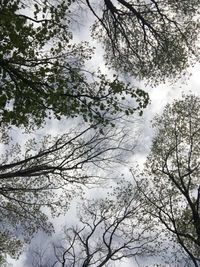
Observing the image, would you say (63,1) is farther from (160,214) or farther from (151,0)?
(160,214)

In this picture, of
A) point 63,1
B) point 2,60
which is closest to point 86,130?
point 63,1

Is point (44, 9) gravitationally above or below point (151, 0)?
below

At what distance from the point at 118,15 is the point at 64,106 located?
284 inches

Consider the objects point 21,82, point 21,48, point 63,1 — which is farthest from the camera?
point 63,1

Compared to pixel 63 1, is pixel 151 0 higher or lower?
higher

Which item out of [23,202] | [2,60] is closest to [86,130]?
[23,202]

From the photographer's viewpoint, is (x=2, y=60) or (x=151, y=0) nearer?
(x=2, y=60)

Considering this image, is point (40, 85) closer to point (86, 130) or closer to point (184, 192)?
point (86, 130)

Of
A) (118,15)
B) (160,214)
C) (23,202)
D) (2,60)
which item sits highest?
(118,15)

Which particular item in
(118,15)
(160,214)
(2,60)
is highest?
(118,15)

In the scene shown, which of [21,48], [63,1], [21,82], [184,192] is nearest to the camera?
[21,48]

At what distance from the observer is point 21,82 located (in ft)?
26.9

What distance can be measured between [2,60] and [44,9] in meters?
1.95

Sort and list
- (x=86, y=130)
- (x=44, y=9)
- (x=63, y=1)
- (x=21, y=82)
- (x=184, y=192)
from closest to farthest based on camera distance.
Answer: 1. (x=21, y=82)
2. (x=44, y=9)
3. (x=63, y=1)
4. (x=86, y=130)
5. (x=184, y=192)
